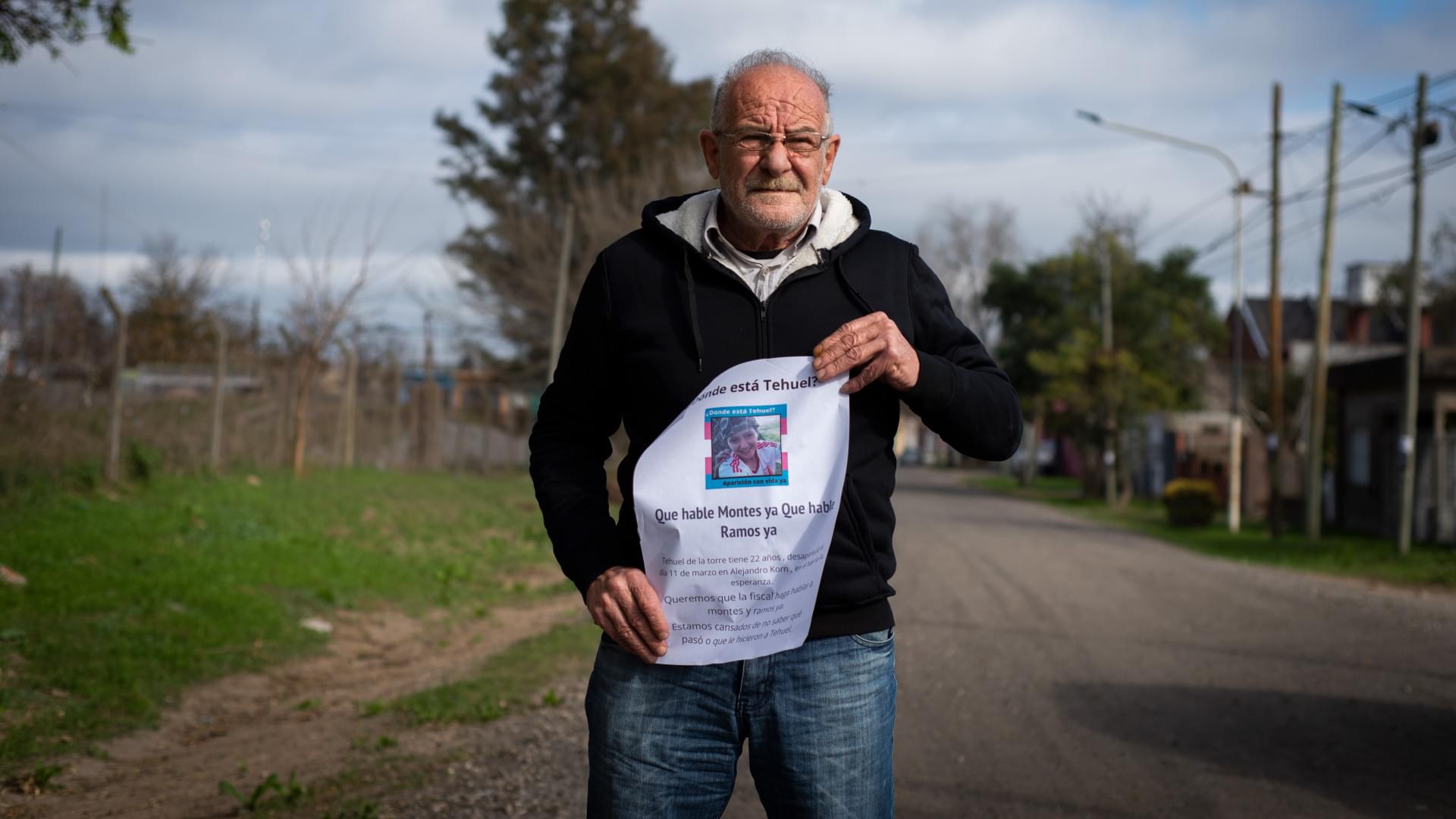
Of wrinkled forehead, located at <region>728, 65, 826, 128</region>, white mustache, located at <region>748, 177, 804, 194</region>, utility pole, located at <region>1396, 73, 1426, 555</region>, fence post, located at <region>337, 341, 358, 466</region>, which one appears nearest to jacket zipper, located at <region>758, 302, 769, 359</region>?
white mustache, located at <region>748, 177, 804, 194</region>

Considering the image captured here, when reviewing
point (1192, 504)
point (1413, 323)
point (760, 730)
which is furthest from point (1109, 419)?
point (760, 730)

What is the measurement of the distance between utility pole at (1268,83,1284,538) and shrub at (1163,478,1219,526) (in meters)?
2.26

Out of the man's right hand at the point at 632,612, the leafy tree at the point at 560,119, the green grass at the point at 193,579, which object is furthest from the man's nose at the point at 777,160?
the leafy tree at the point at 560,119

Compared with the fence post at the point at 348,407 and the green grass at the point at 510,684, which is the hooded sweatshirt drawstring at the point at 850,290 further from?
the fence post at the point at 348,407

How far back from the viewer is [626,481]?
2.50 m

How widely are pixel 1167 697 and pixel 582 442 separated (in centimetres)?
598

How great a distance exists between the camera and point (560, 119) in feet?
126

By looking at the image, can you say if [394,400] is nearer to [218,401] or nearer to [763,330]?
[218,401]

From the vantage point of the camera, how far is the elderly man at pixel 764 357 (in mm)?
2408

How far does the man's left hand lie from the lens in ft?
7.59

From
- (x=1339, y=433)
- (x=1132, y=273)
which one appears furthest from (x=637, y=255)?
(x=1132, y=273)

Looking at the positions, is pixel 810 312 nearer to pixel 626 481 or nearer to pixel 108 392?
pixel 626 481

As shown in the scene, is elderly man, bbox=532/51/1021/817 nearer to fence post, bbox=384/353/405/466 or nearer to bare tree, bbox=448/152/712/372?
fence post, bbox=384/353/405/466

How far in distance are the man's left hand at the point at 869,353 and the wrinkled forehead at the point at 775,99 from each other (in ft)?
1.43
